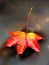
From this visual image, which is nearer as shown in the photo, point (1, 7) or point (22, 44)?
point (22, 44)

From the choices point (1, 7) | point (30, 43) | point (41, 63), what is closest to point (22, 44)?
point (30, 43)

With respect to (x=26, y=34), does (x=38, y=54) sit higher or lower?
lower

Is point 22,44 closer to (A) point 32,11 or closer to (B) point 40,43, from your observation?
(B) point 40,43

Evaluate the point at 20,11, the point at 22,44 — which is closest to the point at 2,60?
the point at 22,44

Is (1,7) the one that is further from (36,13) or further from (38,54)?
(38,54)

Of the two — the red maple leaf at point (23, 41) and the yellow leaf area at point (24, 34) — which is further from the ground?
the yellow leaf area at point (24, 34)

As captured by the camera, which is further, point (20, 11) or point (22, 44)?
point (20, 11)

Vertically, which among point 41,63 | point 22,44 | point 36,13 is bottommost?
point 41,63

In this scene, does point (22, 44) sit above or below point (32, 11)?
below

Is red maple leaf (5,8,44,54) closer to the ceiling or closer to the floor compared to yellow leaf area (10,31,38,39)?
closer to the floor
